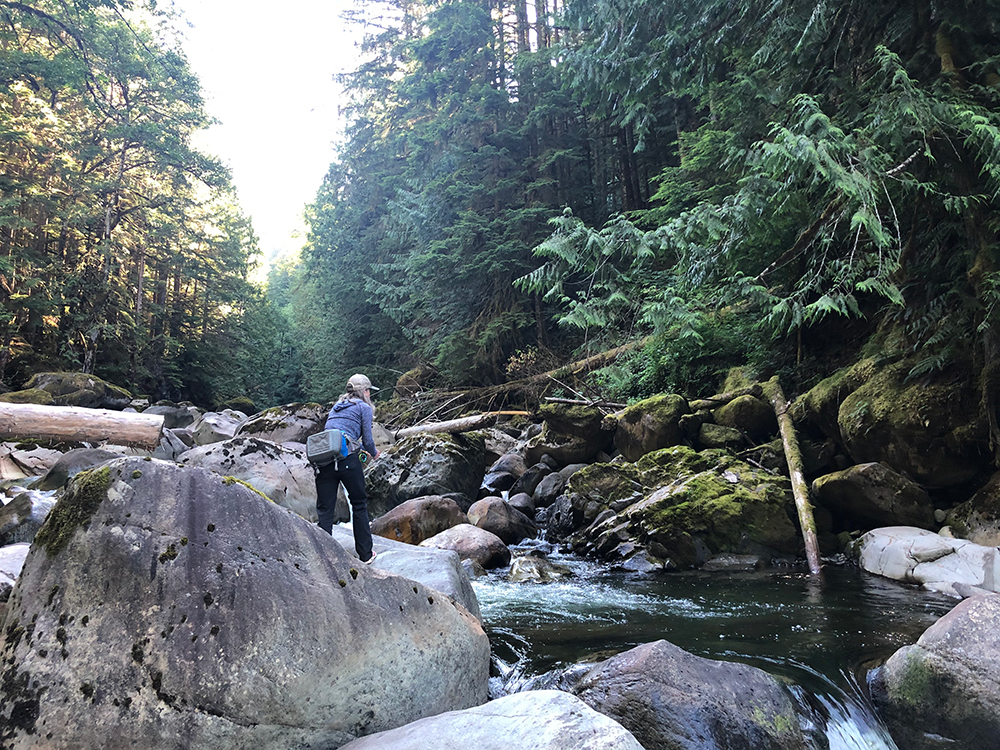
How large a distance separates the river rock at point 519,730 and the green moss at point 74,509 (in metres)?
1.60

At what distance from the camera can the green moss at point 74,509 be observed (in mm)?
2641

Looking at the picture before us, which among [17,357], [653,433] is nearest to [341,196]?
[17,357]

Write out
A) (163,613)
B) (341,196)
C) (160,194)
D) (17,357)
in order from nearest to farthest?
(163,613) → (17,357) → (160,194) → (341,196)

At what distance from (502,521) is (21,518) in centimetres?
584

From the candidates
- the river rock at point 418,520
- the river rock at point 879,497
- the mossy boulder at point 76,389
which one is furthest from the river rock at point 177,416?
the river rock at point 879,497

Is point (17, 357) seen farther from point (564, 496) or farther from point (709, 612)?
point (709, 612)

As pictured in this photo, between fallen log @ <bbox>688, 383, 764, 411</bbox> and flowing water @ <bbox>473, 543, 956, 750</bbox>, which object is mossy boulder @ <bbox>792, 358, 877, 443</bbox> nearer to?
fallen log @ <bbox>688, 383, 764, 411</bbox>

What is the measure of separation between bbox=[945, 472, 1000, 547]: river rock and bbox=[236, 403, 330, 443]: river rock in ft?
36.7

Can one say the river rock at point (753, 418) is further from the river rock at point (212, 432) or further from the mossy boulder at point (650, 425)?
the river rock at point (212, 432)

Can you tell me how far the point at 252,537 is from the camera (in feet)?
9.50

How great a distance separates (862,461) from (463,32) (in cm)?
1981

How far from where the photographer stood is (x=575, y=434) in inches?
459

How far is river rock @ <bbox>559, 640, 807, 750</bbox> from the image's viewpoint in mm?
3166

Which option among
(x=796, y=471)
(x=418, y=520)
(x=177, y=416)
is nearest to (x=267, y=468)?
(x=418, y=520)
